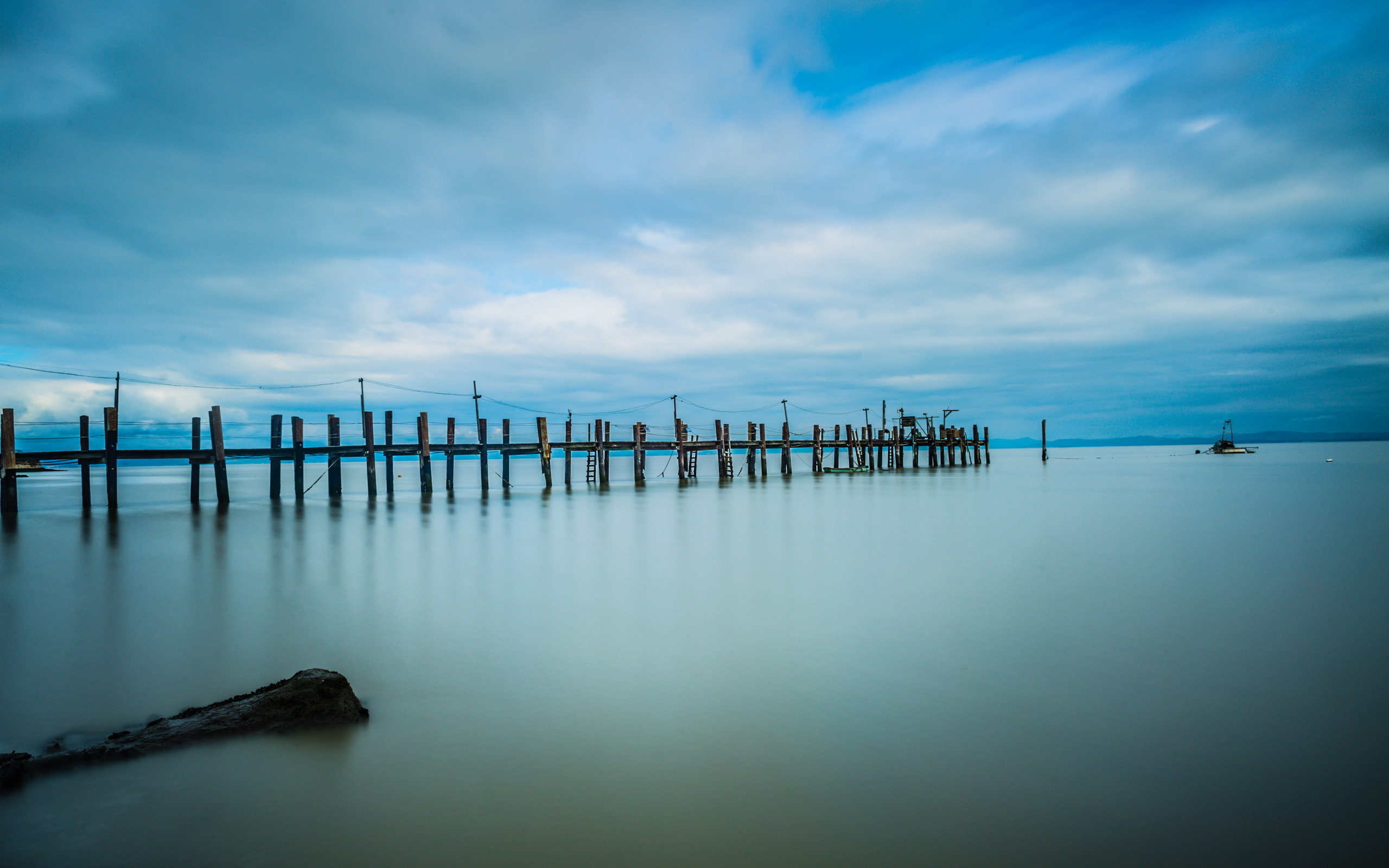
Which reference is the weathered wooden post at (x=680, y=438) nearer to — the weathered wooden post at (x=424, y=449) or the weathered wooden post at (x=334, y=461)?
the weathered wooden post at (x=424, y=449)

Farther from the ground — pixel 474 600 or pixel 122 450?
pixel 122 450

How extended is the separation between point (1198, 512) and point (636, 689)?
773 inches

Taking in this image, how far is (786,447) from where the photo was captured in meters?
40.7

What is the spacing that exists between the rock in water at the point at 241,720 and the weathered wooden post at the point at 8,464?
19470mm

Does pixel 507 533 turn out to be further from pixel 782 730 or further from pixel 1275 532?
pixel 1275 532

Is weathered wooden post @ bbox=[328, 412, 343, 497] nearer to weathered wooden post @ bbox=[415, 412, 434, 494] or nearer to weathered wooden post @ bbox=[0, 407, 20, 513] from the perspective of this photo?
weathered wooden post @ bbox=[415, 412, 434, 494]

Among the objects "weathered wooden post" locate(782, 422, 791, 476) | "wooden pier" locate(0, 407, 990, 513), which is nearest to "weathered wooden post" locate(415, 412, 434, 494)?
"wooden pier" locate(0, 407, 990, 513)

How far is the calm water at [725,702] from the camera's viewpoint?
3520 millimetres

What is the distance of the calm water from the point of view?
3520 mm

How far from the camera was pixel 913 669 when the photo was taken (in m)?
6.30

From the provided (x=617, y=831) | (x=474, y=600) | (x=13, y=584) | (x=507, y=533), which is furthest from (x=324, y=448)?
(x=617, y=831)

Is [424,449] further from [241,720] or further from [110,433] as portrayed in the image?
[241,720]

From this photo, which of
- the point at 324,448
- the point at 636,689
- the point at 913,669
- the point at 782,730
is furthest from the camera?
the point at 324,448

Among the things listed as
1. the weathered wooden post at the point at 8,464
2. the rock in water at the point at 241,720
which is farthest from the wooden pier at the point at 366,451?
the rock in water at the point at 241,720
